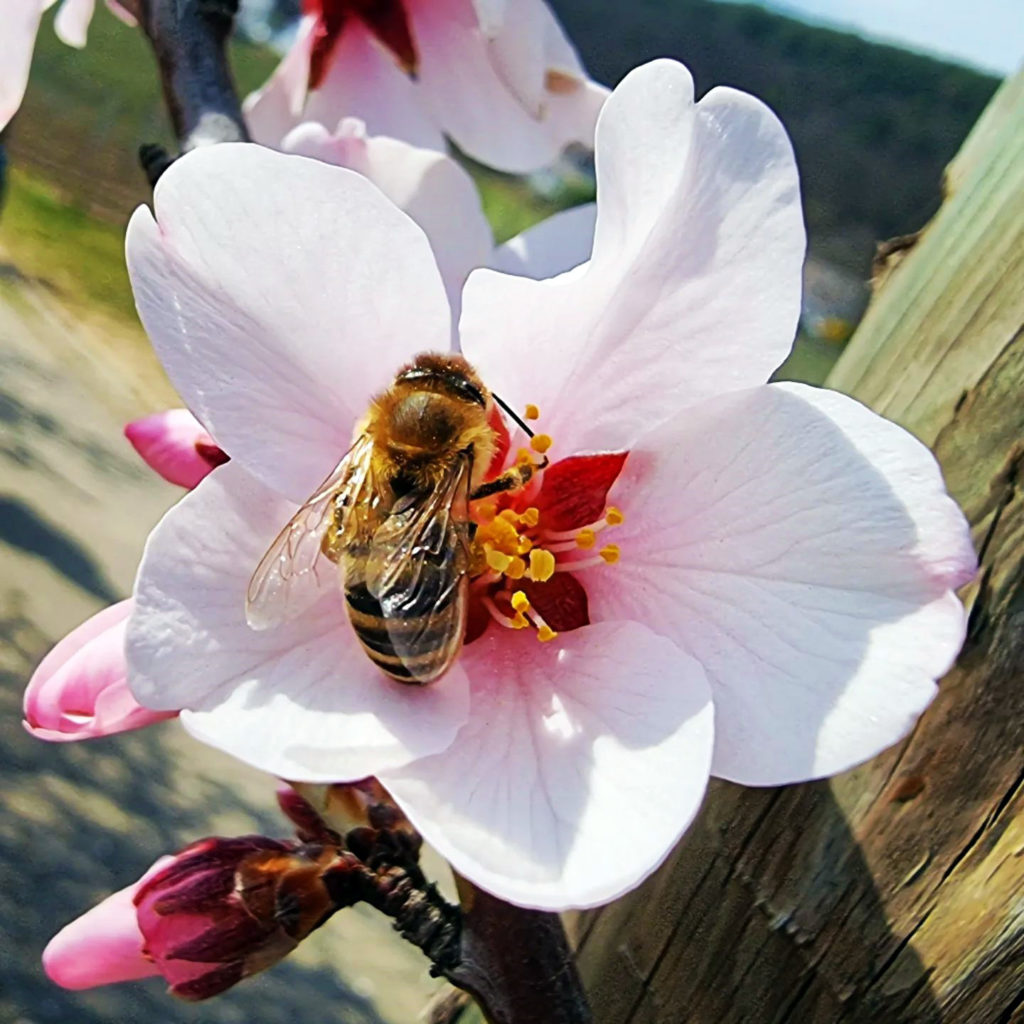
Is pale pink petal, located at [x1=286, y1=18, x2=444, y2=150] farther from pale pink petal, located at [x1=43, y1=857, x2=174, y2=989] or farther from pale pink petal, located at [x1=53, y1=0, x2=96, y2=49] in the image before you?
pale pink petal, located at [x1=43, y1=857, x2=174, y2=989]

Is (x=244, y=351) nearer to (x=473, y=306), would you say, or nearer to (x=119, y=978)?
(x=473, y=306)

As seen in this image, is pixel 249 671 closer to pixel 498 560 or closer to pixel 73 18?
pixel 498 560

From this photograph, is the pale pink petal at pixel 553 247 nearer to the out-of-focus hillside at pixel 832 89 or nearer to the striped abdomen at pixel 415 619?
the striped abdomen at pixel 415 619

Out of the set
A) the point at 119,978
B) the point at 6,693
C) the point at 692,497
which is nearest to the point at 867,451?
the point at 692,497

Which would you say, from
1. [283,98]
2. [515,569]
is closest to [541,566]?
[515,569]

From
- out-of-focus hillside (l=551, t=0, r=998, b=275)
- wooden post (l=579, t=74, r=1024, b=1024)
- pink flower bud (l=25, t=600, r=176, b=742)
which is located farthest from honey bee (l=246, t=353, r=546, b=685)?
out-of-focus hillside (l=551, t=0, r=998, b=275)

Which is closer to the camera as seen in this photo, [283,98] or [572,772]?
[572,772]

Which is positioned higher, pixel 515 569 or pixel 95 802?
pixel 515 569
